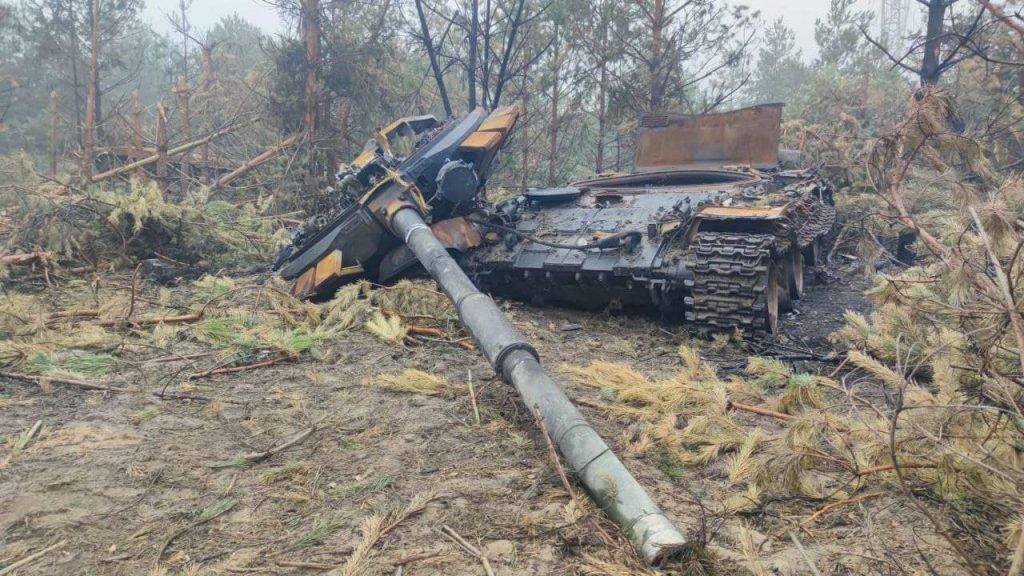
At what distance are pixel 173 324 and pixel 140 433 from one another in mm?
2601

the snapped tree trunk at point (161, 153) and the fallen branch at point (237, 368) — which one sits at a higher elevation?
the snapped tree trunk at point (161, 153)

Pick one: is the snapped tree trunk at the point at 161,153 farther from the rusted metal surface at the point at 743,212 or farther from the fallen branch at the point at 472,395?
the rusted metal surface at the point at 743,212

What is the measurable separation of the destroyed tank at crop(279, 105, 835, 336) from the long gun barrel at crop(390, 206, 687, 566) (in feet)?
5.32

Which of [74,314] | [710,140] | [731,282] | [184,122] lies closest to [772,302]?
[731,282]

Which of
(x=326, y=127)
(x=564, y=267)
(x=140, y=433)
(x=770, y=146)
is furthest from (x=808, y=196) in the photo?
(x=326, y=127)

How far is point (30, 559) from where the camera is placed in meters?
2.32

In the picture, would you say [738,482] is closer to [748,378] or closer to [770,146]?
[748,378]

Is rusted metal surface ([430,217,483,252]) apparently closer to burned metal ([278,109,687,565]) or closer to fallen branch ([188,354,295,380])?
burned metal ([278,109,687,565])

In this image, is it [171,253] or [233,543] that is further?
[171,253]

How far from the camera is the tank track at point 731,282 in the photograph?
17.0 ft

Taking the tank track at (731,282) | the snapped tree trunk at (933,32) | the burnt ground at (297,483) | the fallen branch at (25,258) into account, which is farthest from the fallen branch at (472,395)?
the snapped tree trunk at (933,32)

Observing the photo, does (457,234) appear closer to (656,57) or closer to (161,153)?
(161,153)

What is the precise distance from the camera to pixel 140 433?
3.46 m

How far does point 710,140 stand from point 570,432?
698 centimetres
